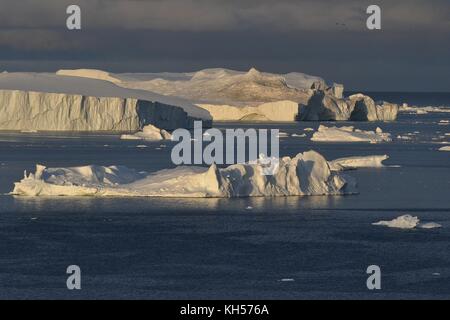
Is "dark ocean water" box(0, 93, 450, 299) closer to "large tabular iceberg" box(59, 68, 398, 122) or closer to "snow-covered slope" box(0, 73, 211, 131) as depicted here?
"snow-covered slope" box(0, 73, 211, 131)

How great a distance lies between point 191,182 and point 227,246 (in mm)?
6639

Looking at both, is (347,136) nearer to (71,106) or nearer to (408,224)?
(71,106)

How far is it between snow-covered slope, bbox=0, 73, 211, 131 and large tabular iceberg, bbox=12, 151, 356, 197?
25.1 meters

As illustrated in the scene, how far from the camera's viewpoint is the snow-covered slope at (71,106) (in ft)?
174

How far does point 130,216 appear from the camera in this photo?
24578mm

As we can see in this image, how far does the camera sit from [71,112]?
54.7 meters

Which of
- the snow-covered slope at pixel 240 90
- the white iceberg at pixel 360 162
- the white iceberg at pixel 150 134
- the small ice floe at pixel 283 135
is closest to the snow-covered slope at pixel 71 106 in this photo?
the white iceberg at pixel 150 134

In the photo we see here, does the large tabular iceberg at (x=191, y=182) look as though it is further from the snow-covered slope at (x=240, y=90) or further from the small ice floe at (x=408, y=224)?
the snow-covered slope at (x=240, y=90)

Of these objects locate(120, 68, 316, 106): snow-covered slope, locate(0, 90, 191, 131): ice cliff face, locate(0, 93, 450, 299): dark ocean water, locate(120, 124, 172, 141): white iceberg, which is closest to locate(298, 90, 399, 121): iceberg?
locate(120, 68, 316, 106): snow-covered slope

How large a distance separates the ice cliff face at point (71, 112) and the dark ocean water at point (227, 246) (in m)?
19.9

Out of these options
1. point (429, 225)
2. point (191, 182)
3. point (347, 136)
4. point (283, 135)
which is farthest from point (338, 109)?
point (429, 225)
